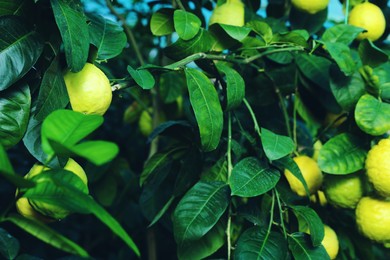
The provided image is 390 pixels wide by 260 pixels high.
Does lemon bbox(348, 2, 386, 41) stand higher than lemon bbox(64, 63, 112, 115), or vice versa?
lemon bbox(64, 63, 112, 115)

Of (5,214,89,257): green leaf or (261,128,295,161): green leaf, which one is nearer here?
(5,214,89,257): green leaf

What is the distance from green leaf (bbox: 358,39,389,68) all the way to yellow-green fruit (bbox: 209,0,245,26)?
264 mm

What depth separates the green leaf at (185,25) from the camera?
99 cm

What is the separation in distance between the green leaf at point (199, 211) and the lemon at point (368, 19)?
0.57 m

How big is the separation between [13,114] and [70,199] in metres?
0.28

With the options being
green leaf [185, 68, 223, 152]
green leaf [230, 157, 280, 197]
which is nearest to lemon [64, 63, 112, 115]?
green leaf [185, 68, 223, 152]

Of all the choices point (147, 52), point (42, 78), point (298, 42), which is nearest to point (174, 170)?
point (298, 42)

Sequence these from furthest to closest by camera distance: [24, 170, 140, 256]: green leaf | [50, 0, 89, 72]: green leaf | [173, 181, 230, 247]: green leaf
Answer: [173, 181, 230, 247]: green leaf < [50, 0, 89, 72]: green leaf < [24, 170, 140, 256]: green leaf

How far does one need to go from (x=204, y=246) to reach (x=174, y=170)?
0.40 metres

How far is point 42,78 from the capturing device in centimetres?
81

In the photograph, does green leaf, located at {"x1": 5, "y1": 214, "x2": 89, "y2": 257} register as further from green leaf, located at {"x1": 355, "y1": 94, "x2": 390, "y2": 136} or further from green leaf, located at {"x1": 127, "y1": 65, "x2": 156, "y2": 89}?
green leaf, located at {"x1": 355, "y1": 94, "x2": 390, "y2": 136}

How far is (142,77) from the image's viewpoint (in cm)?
87

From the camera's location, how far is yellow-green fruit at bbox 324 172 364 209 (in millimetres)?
1085

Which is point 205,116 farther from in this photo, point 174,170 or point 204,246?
point 174,170
